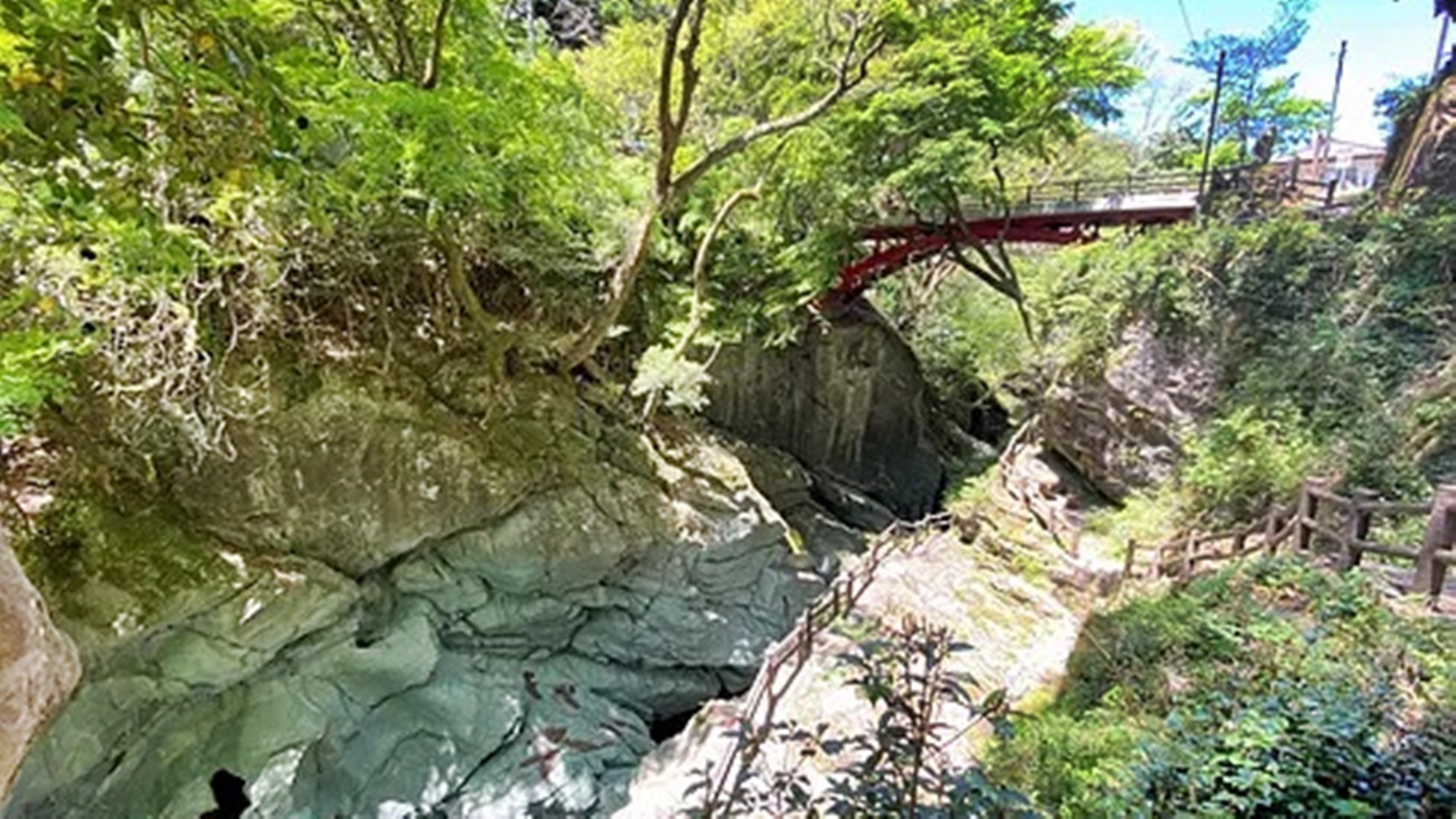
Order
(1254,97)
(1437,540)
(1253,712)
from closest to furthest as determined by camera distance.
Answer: (1253,712), (1437,540), (1254,97)

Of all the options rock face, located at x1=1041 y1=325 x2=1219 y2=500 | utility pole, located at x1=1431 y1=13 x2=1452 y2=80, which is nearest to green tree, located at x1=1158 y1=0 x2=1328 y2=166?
utility pole, located at x1=1431 y1=13 x2=1452 y2=80

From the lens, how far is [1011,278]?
13.1m

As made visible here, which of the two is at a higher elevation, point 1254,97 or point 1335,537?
point 1254,97

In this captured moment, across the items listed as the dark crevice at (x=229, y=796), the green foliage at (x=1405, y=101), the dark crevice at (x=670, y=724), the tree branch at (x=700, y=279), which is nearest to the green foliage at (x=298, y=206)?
the tree branch at (x=700, y=279)

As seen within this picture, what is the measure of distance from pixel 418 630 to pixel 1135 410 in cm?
1044

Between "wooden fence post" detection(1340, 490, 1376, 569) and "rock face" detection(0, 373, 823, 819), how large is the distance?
594cm

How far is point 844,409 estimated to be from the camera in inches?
563

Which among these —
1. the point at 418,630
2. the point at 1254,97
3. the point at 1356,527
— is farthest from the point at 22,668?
the point at 1254,97

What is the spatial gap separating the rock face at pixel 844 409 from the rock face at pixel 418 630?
3624 mm

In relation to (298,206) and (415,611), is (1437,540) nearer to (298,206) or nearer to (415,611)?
(415,611)

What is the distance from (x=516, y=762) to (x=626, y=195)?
601 centimetres

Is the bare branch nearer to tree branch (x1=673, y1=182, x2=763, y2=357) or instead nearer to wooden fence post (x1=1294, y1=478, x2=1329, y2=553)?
tree branch (x1=673, y1=182, x2=763, y2=357)

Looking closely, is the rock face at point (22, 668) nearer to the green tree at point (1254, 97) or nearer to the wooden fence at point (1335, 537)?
the wooden fence at point (1335, 537)

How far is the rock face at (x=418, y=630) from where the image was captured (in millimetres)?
6082
